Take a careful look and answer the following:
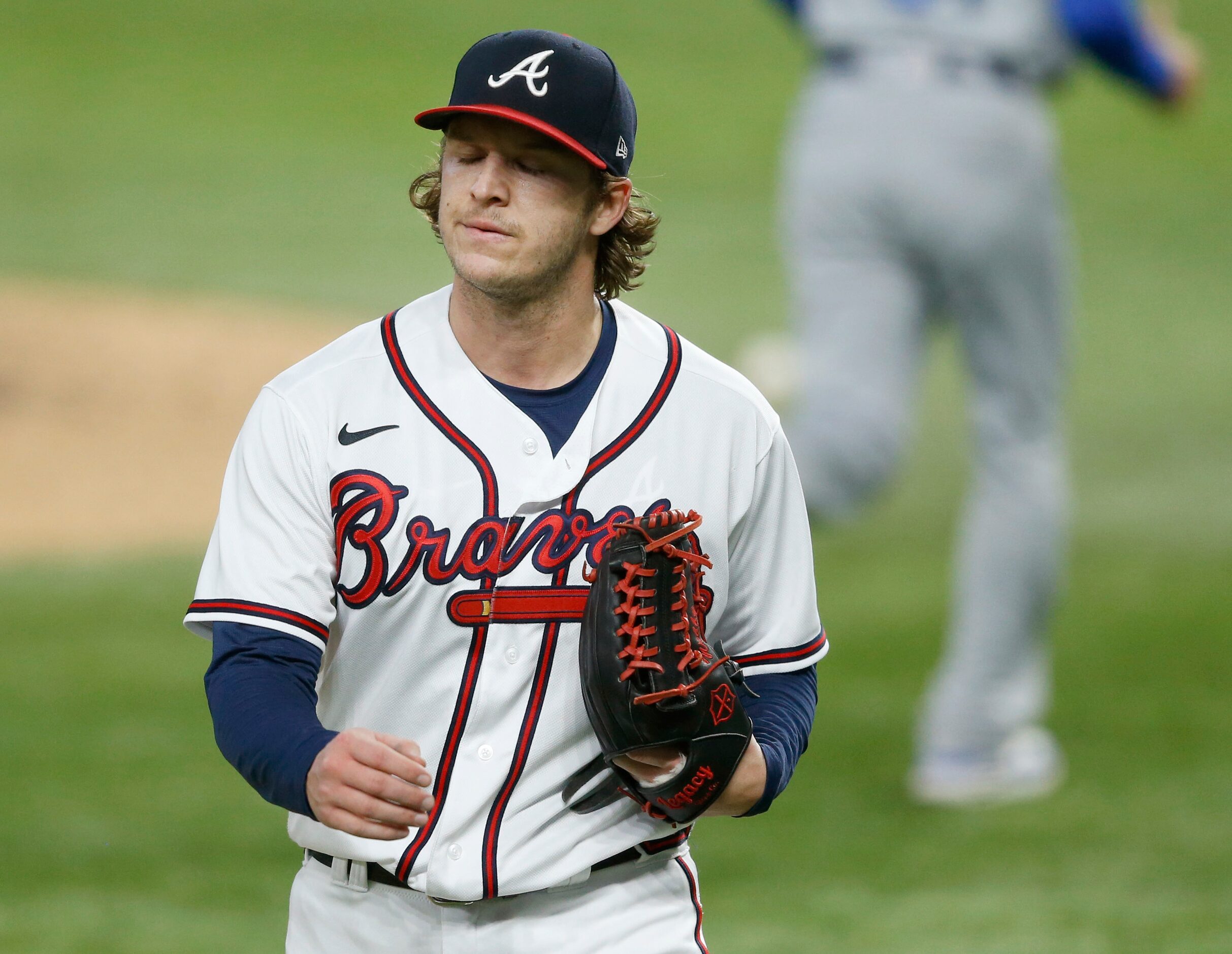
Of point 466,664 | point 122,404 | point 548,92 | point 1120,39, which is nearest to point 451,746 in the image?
point 466,664

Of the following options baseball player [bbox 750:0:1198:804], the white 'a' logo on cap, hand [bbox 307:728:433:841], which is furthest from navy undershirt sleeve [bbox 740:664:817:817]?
baseball player [bbox 750:0:1198:804]

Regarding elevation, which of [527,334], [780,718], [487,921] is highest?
[527,334]

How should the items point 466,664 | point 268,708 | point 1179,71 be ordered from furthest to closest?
1. point 1179,71
2. point 466,664
3. point 268,708

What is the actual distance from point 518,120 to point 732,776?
801 millimetres

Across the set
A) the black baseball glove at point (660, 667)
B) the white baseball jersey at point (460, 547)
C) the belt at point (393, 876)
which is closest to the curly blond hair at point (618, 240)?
the white baseball jersey at point (460, 547)

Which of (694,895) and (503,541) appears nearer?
(503,541)

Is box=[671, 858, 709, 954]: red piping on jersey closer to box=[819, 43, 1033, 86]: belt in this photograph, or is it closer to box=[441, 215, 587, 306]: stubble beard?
box=[441, 215, 587, 306]: stubble beard

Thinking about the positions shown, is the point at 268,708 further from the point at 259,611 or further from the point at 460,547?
the point at 460,547

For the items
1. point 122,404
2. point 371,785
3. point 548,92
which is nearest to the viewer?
point 371,785

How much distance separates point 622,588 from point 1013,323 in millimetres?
2886

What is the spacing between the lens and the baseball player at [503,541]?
87.5 inches

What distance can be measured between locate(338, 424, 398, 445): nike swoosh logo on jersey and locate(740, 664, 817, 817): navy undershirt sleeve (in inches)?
22.8

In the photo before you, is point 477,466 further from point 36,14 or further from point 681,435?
point 36,14

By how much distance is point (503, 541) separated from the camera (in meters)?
2.29
